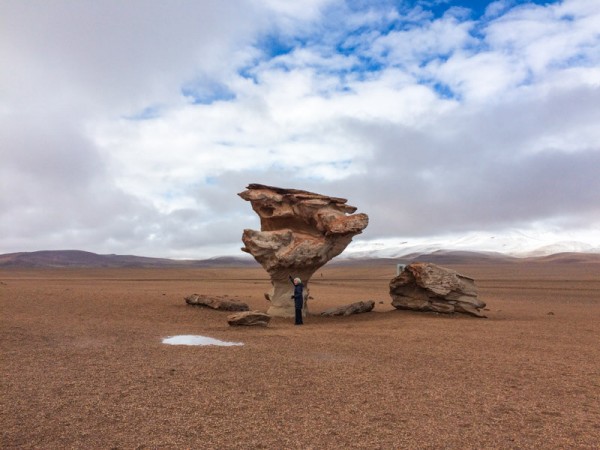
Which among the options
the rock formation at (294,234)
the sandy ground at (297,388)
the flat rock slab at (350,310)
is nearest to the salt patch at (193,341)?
the sandy ground at (297,388)

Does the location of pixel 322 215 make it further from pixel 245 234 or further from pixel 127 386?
pixel 127 386

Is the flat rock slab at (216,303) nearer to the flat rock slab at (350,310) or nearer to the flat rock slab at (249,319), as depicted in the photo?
the flat rock slab at (350,310)

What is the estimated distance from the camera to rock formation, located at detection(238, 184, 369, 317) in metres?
22.4

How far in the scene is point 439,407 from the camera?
26.7ft

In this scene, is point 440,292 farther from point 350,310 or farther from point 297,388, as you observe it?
point 297,388

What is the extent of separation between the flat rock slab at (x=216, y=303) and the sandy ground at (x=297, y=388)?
6110 millimetres

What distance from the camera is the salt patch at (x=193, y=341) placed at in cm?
1408

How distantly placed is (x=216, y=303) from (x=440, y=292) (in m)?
10.7

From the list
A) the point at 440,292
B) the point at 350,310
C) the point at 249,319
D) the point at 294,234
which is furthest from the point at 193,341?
the point at 440,292

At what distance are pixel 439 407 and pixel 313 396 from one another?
2.18 m

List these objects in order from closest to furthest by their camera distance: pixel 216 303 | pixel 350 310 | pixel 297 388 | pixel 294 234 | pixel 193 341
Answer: pixel 297 388, pixel 193 341, pixel 350 310, pixel 294 234, pixel 216 303

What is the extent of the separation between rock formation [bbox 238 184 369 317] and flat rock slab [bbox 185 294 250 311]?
183 centimetres

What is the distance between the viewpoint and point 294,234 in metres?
23.6

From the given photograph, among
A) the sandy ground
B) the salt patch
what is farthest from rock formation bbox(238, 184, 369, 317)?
the salt patch
